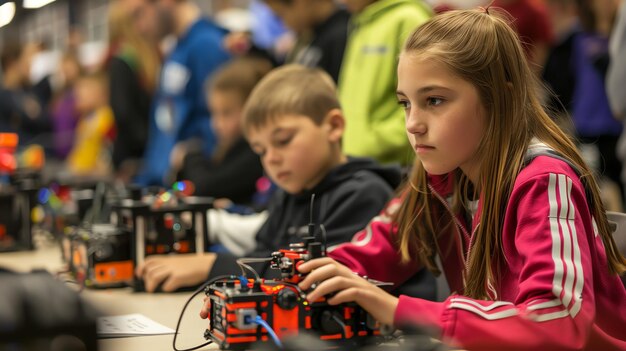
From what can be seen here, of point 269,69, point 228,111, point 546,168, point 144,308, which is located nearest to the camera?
point 546,168

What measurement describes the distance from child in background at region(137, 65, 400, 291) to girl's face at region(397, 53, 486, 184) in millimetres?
711

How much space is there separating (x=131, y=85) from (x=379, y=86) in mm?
3212

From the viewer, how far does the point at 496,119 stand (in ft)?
5.65

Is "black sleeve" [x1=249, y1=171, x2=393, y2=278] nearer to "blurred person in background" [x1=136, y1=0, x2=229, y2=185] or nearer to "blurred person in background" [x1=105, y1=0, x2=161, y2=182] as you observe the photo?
"blurred person in background" [x1=136, y1=0, x2=229, y2=185]

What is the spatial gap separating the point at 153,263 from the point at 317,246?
3.20 feet

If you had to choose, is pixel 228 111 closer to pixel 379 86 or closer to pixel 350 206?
pixel 379 86

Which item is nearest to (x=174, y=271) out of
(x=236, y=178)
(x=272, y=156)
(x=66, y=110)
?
(x=272, y=156)

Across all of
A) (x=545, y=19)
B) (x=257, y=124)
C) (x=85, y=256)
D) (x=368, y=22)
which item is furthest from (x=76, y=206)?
(x=545, y=19)

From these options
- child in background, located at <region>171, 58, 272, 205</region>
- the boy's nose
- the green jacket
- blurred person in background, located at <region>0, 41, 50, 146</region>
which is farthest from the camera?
blurred person in background, located at <region>0, 41, 50, 146</region>

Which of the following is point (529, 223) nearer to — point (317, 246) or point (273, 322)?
point (317, 246)

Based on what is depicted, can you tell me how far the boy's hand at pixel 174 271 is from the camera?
7.88 feet

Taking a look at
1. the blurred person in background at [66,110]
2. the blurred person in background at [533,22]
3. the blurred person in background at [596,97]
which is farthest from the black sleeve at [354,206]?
the blurred person in background at [66,110]

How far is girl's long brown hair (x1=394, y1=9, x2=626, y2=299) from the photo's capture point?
170 centimetres

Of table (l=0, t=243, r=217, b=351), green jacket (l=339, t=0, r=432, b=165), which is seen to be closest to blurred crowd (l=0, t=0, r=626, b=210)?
green jacket (l=339, t=0, r=432, b=165)
